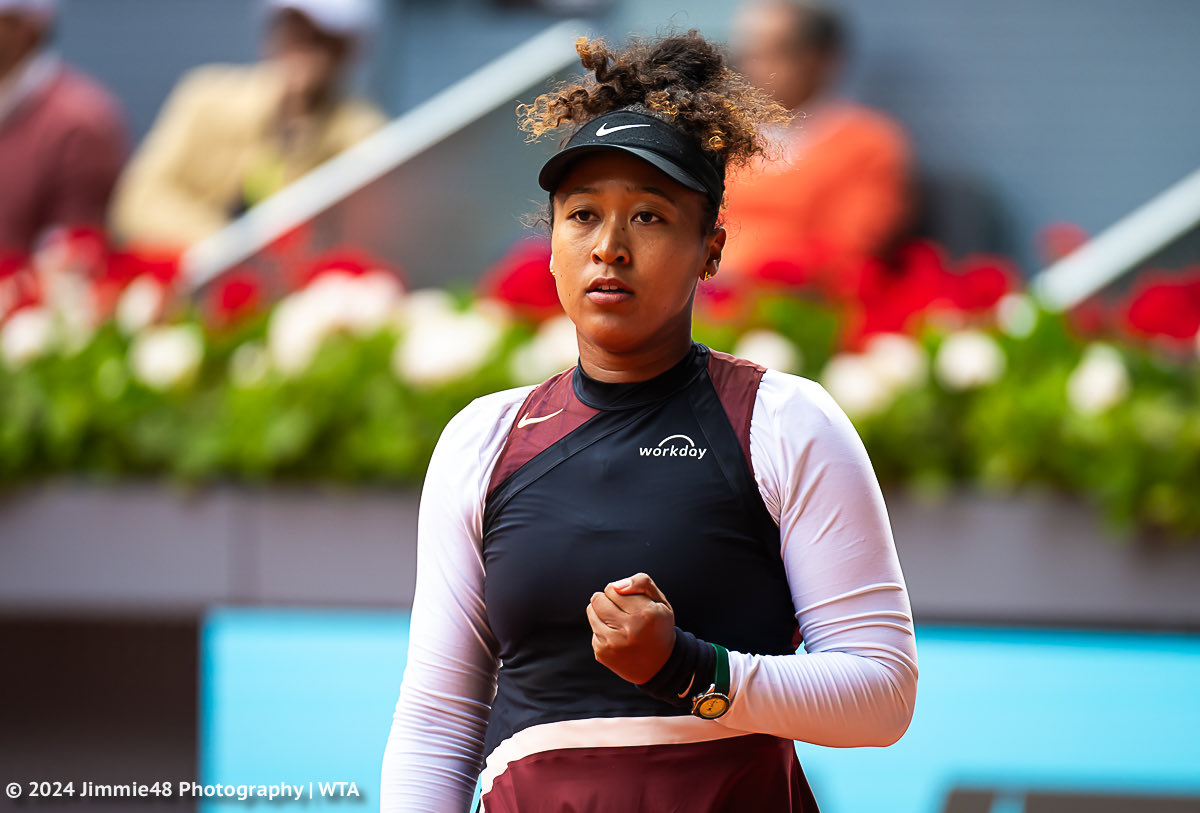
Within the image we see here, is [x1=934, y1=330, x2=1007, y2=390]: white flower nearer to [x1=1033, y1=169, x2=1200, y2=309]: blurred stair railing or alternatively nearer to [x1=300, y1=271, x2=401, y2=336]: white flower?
[x1=1033, y1=169, x2=1200, y2=309]: blurred stair railing

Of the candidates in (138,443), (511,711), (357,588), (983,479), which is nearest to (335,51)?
(138,443)

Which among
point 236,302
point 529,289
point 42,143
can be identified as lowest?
point 529,289

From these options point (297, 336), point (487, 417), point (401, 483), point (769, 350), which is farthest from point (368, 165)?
point (487, 417)

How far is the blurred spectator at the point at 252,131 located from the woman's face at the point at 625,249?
3573 mm

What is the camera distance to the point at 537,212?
122 cm

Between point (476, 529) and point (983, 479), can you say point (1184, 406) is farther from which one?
point (476, 529)

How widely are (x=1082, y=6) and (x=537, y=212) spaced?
223 inches

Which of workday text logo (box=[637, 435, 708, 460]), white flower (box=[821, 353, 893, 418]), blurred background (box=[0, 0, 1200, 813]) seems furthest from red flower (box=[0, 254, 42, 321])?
workday text logo (box=[637, 435, 708, 460])

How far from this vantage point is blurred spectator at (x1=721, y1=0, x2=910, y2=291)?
13.5 ft

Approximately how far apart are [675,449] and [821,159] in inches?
133

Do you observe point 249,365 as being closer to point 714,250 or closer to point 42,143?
point 714,250

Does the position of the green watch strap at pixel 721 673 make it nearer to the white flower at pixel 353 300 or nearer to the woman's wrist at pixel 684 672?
the woman's wrist at pixel 684 672

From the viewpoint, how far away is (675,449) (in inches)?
39.6

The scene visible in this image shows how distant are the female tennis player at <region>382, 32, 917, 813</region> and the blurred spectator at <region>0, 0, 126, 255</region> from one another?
3.92 meters
